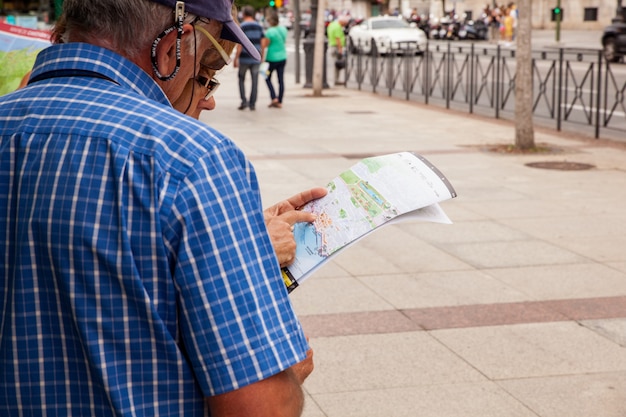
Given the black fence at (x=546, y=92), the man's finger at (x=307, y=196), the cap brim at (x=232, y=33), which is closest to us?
the cap brim at (x=232, y=33)

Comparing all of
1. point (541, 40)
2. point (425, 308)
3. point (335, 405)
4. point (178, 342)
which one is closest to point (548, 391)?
point (335, 405)

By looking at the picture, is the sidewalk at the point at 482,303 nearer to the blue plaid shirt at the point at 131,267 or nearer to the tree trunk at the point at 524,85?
the tree trunk at the point at 524,85

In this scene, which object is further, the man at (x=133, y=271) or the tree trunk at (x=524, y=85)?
the tree trunk at (x=524, y=85)

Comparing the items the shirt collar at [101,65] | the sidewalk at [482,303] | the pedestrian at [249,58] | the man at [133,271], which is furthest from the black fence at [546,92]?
the man at [133,271]

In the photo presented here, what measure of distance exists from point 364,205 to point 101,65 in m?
0.66

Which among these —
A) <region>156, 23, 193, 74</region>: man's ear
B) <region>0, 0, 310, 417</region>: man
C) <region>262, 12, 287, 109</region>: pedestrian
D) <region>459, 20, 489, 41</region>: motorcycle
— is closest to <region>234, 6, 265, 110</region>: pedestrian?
<region>262, 12, 287, 109</region>: pedestrian

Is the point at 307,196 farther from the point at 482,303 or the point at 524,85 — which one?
the point at 524,85

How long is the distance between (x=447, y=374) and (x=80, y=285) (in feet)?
11.6

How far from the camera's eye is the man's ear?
1778 millimetres

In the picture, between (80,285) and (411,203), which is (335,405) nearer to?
(411,203)

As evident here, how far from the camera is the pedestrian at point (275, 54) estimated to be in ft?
65.1

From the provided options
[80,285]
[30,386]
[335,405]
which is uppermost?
[80,285]

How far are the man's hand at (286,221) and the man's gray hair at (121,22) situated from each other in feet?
1.52

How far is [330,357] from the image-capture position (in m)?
5.20
